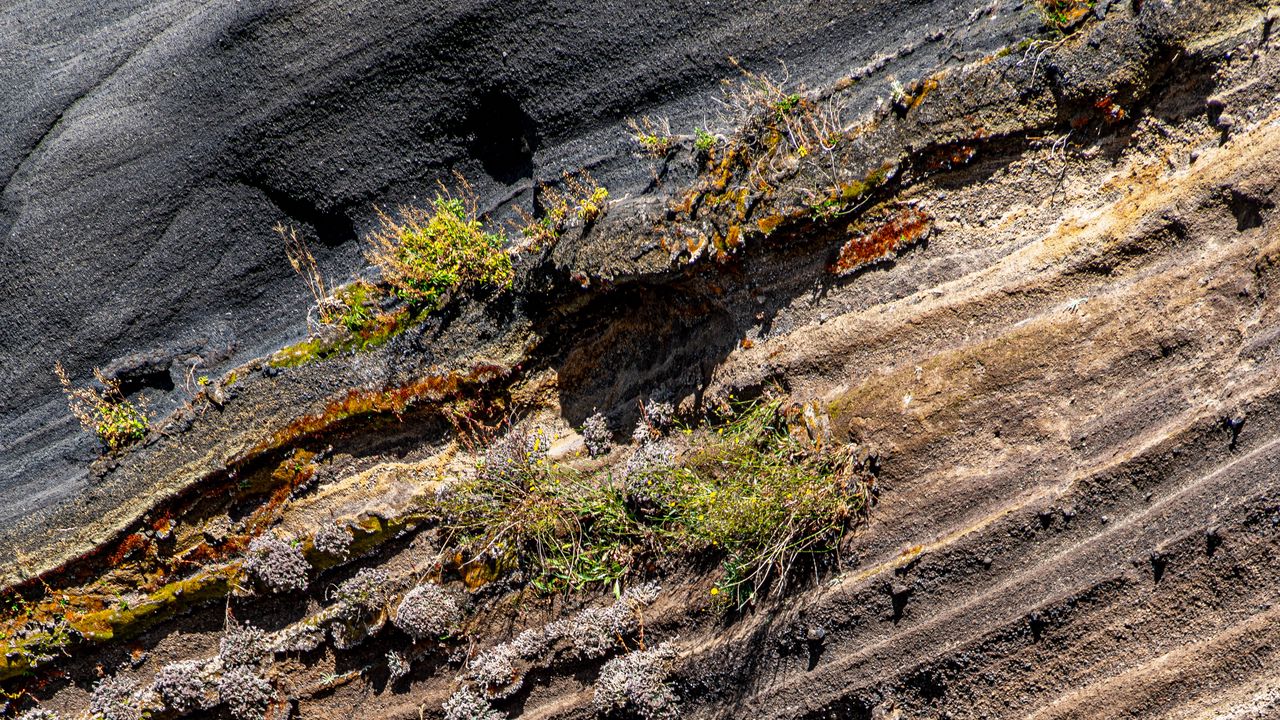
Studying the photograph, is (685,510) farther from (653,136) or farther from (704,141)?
(653,136)

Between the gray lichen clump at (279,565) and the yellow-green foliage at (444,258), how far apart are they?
1.75 meters

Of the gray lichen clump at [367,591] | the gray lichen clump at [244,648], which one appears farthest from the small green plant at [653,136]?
the gray lichen clump at [244,648]

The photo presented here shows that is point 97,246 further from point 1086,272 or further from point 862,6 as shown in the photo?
point 1086,272

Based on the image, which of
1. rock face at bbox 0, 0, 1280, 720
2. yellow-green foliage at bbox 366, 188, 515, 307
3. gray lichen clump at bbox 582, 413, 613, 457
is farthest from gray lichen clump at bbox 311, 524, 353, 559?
gray lichen clump at bbox 582, 413, 613, 457

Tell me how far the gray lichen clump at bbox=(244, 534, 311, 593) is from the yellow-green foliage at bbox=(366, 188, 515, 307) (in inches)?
69.1

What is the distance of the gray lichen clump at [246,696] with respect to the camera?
534 cm

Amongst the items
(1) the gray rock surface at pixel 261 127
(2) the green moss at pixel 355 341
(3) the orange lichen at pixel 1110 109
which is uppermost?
(1) the gray rock surface at pixel 261 127

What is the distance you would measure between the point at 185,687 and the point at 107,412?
1899 mm

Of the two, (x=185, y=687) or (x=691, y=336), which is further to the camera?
(x=185, y=687)

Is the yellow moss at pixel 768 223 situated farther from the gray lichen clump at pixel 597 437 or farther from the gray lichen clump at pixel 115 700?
the gray lichen clump at pixel 115 700

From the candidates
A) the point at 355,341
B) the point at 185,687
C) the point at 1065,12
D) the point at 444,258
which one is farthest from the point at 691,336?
the point at 185,687

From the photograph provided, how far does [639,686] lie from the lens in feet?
15.5

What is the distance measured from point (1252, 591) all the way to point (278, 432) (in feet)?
17.8

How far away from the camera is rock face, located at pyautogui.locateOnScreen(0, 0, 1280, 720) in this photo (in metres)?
4.16
